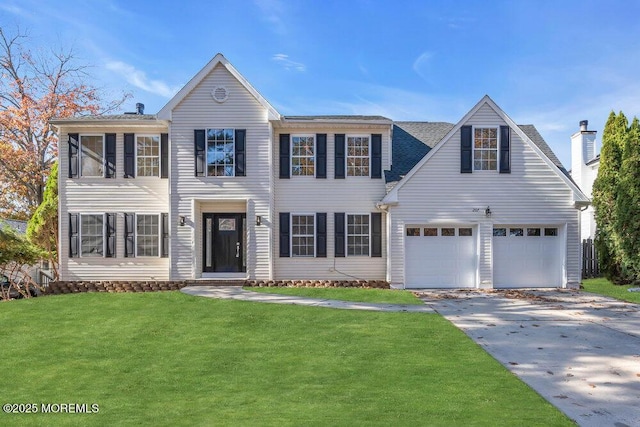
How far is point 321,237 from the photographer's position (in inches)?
585

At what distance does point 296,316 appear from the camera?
9.34m

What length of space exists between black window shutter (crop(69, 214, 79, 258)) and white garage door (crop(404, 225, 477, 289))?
1177cm

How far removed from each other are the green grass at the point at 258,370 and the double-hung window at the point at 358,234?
206 inches

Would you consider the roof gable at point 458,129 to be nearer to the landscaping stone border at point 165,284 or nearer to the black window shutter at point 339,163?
the black window shutter at point 339,163

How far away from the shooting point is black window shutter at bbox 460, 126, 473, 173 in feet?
46.4

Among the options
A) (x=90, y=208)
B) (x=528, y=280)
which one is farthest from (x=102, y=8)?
(x=528, y=280)

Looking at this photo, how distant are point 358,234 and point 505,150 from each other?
19.3 feet

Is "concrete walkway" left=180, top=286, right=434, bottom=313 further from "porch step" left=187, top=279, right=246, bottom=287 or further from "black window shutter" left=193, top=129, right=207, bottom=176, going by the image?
"black window shutter" left=193, top=129, right=207, bottom=176

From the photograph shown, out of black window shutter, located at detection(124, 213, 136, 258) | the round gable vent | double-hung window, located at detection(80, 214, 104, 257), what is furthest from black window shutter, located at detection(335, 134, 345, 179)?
double-hung window, located at detection(80, 214, 104, 257)

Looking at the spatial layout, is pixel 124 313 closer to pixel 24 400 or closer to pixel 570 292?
pixel 24 400

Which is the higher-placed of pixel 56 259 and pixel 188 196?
pixel 188 196

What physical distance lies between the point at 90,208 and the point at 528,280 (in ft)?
51.7

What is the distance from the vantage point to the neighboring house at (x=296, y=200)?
14.1 meters

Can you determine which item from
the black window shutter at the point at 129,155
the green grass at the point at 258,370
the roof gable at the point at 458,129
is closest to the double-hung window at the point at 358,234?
the roof gable at the point at 458,129
